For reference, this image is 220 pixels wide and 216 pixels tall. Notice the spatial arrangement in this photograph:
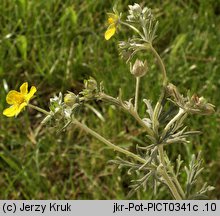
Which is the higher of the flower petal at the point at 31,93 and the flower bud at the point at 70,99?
the flower petal at the point at 31,93

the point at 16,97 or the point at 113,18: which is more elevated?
the point at 113,18

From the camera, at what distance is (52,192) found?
2158 mm

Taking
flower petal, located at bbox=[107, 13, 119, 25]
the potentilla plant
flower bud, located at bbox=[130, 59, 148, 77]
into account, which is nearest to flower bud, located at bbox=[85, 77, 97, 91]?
the potentilla plant

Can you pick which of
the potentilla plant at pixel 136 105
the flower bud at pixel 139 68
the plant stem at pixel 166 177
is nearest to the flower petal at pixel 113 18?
the potentilla plant at pixel 136 105

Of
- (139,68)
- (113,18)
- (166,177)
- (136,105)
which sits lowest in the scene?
(166,177)

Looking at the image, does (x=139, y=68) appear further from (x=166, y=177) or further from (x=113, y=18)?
(x=166, y=177)

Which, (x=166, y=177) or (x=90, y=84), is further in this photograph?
(x=166, y=177)

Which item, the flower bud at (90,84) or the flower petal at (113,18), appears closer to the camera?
the flower bud at (90,84)

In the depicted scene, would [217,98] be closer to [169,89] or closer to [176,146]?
[176,146]

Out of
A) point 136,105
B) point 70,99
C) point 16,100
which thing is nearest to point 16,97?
point 16,100

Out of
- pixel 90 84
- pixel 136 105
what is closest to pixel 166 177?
pixel 136 105

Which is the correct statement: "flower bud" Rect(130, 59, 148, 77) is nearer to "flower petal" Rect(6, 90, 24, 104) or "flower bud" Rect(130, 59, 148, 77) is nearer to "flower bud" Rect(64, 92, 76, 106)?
"flower bud" Rect(64, 92, 76, 106)

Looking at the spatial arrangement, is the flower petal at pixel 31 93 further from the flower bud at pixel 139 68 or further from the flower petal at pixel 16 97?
the flower bud at pixel 139 68

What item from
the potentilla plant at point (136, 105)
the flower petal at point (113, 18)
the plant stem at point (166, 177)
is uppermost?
the flower petal at point (113, 18)
